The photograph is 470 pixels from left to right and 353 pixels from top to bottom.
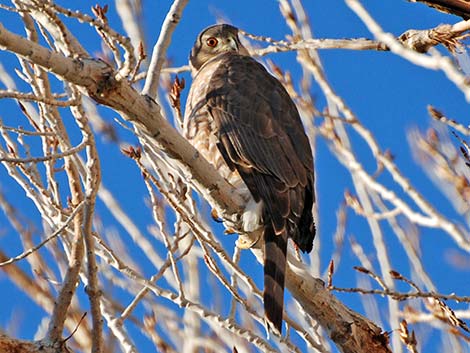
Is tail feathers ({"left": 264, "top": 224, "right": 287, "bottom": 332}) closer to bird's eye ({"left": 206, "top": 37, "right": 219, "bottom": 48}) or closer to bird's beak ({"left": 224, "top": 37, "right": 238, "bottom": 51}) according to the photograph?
bird's beak ({"left": 224, "top": 37, "right": 238, "bottom": 51})

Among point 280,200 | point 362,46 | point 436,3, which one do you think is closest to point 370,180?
point 280,200

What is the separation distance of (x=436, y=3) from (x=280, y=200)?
64.8 inches

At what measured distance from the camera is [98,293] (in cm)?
337

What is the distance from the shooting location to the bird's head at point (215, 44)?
6.40 meters

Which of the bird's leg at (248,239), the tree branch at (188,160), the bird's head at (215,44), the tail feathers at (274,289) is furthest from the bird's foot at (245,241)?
the bird's head at (215,44)

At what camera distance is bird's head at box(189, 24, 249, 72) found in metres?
6.40

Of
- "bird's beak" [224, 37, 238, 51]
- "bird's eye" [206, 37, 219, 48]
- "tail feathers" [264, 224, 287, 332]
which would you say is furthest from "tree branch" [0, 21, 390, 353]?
"bird's eye" [206, 37, 219, 48]

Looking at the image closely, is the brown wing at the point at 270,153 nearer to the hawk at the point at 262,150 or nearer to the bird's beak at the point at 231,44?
the hawk at the point at 262,150

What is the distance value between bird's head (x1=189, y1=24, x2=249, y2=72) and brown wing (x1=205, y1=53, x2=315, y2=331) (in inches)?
35.6

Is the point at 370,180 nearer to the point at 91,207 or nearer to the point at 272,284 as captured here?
the point at 272,284

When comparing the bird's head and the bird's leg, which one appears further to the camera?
the bird's head

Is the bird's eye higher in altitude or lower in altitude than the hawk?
higher

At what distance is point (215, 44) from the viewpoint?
647 cm

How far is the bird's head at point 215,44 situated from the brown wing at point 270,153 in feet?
2.97
